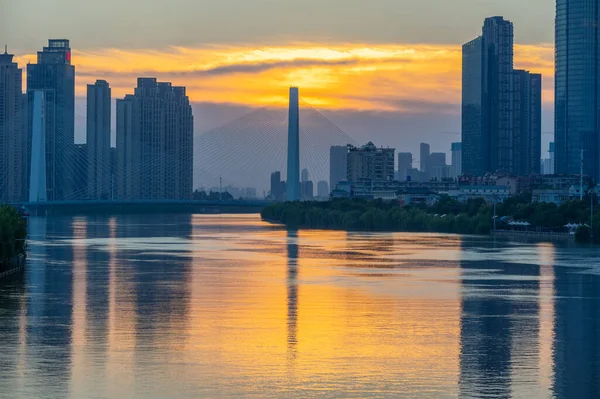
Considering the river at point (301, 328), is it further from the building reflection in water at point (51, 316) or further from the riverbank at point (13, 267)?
the riverbank at point (13, 267)

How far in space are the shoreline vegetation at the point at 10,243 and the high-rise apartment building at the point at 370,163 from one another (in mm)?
146408

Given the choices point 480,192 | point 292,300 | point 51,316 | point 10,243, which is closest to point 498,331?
point 292,300

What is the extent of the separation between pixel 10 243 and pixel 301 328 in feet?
57.1

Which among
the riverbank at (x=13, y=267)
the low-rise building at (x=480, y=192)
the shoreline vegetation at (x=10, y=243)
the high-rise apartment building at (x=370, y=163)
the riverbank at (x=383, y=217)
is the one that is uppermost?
the high-rise apartment building at (x=370, y=163)

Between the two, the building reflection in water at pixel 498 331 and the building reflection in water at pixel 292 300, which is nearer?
the building reflection in water at pixel 498 331

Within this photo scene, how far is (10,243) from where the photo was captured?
138 ft

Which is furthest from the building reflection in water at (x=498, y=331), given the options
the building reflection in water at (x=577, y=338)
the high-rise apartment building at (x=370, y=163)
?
the high-rise apartment building at (x=370, y=163)

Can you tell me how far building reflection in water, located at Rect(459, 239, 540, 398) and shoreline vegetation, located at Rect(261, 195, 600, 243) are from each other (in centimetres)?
3381

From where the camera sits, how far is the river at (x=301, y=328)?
67.5 ft

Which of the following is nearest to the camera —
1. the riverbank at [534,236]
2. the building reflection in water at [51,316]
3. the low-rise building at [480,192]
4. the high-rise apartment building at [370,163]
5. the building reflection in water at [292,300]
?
the building reflection in water at [51,316]

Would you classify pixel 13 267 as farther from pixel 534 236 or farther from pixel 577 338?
pixel 534 236

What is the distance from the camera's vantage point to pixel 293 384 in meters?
20.4

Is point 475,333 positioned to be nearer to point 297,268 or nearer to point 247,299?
point 247,299

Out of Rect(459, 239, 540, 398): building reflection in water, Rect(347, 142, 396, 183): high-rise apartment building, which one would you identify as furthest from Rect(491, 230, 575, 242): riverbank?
Rect(347, 142, 396, 183): high-rise apartment building
